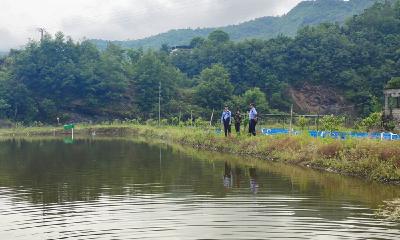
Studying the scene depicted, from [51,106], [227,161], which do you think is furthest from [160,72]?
[227,161]

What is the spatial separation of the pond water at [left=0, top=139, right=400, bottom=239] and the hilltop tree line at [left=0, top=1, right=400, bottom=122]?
60304mm

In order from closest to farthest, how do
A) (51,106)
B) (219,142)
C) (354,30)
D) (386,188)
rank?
(386,188) < (219,142) < (51,106) < (354,30)

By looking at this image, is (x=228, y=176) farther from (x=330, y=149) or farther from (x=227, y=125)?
Result: (x=227, y=125)

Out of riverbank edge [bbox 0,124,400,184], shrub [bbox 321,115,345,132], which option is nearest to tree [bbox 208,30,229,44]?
riverbank edge [bbox 0,124,400,184]

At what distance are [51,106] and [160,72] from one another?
19576mm

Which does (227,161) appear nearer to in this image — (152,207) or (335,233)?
(152,207)

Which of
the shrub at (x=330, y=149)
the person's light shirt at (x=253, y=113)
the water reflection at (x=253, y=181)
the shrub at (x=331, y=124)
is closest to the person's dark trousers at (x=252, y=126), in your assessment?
the person's light shirt at (x=253, y=113)

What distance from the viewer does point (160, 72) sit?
9081 centimetres

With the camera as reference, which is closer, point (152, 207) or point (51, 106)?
point (152, 207)

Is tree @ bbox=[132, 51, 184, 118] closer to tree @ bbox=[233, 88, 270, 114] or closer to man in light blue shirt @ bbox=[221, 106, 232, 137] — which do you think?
tree @ bbox=[233, 88, 270, 114]

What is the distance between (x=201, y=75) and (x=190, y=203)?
78.5m

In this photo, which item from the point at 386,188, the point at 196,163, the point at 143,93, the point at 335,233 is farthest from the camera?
the point at 143,93

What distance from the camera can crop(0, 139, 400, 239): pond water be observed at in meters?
10.2

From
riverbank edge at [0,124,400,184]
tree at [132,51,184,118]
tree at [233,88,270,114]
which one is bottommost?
riverbank edge at [0,124,400,184]
